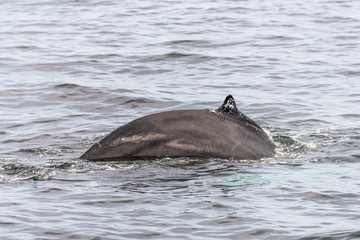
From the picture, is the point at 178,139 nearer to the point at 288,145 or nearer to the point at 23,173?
the point at 23,173

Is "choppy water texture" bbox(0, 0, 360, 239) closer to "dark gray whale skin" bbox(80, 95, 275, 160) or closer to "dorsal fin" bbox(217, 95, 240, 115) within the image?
"dark gray whale skin" bbox(80, 95, 275, 160)

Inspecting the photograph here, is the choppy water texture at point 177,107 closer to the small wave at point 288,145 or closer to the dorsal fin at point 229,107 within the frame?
the small wave at point 288,145

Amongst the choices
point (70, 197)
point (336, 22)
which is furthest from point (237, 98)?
point (336, 22)

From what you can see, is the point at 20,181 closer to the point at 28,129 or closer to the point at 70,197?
the point at 70,197

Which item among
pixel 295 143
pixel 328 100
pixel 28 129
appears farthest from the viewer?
pixel 328 100

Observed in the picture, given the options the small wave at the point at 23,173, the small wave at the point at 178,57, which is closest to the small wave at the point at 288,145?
the small wave at the point at 23,173

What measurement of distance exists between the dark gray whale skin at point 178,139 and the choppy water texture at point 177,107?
0.53 feet

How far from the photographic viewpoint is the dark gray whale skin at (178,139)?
1156cm

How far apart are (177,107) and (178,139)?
593 cm

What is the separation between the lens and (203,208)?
32.2 feet

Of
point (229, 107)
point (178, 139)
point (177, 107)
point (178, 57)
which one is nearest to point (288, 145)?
point (229, 107)

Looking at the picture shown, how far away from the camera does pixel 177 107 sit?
57.7 ft

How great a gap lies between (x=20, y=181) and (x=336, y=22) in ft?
65.9

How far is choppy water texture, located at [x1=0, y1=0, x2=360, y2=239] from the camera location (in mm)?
9570
